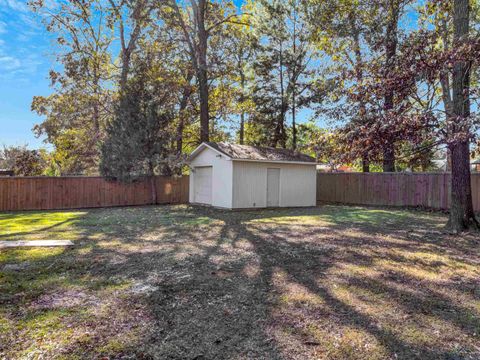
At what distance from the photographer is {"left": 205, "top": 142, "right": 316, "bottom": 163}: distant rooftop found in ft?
42.8

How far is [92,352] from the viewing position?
8.42 feet

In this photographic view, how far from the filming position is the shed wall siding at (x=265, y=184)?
42.4ft

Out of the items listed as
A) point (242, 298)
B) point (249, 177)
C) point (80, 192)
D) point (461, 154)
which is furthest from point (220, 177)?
point (242, 298)

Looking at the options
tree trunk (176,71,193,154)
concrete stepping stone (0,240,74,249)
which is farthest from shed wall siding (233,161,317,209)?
concrete stepping stone (0,240,74,249)

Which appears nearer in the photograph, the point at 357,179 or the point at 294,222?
the point at 294,222

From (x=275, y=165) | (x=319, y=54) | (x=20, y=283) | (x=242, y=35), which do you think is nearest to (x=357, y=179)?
(x=275, y=165)

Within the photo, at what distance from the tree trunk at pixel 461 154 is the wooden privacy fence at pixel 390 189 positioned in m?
5.58

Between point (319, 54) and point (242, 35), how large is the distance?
4.60 m

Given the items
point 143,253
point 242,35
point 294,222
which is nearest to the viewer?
point 143,253

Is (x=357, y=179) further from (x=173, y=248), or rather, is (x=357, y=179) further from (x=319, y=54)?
(x=173, y=248)

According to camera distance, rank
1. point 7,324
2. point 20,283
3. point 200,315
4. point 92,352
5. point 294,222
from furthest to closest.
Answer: point 294,222, point 20,283, point 200,315, point 7,324, point 92,352

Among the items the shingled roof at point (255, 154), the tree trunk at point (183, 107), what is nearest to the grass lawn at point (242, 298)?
the shingled roof at point (255, 154)

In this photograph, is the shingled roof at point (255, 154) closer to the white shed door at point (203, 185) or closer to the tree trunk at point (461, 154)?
the white shed door at point (203, 185)

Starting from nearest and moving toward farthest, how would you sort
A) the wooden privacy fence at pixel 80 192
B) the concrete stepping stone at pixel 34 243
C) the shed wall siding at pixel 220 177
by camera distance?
the concrete stepping stone at pixel 34 243
the shed wall siding at pixel 220 177
the wooden privacy fence at pixel 80 192
